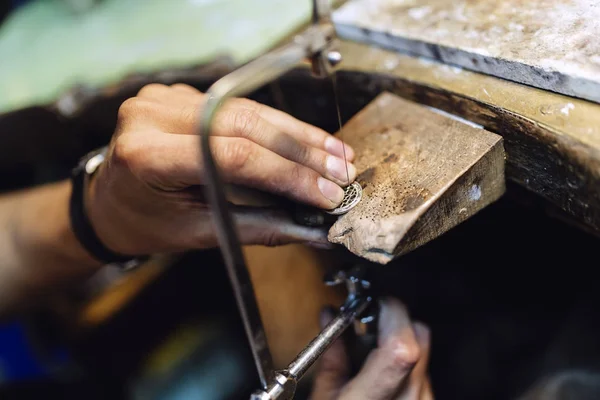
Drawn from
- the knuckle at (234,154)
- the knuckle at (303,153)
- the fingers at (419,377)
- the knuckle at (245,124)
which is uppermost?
the knuckle at (245,124)

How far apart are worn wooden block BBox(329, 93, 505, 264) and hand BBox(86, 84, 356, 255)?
0.05m

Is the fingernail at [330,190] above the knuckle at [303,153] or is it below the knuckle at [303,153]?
below

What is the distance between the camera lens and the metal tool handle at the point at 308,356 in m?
0.64

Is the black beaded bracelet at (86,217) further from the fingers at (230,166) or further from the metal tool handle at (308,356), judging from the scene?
the metal tool handle at (308,356)

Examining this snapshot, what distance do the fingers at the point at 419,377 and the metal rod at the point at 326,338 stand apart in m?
0.17

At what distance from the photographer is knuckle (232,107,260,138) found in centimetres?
70

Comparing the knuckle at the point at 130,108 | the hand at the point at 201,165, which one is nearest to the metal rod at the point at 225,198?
the hand at the point at 201,165

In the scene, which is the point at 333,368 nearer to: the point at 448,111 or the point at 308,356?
the point at 308,356

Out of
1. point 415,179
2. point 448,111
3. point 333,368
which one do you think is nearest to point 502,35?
point 448,111

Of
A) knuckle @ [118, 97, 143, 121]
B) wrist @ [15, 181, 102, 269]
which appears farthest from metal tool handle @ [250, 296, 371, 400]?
wrist @ [15, 181, 102, 269]

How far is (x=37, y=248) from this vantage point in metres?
1.26

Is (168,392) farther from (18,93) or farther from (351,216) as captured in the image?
(351,216)

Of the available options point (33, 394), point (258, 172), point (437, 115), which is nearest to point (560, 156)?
point (437, 115)

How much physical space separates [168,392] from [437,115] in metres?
1.31
